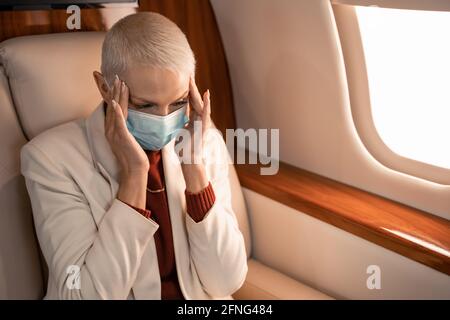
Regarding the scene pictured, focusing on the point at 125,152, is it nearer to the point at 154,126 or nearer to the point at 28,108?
A: the point at 154,126

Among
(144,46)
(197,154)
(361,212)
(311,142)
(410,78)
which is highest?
(144,46)

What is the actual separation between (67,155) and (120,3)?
582 mm

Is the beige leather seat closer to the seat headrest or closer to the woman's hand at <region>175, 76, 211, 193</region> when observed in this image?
the seat headrest

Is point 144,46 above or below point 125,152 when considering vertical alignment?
above

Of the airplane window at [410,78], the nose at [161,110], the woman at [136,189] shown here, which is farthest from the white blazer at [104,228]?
the airplane window at [410,78]

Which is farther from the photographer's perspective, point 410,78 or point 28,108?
point 410,78

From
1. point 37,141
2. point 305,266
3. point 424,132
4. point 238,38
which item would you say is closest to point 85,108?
point 37,141

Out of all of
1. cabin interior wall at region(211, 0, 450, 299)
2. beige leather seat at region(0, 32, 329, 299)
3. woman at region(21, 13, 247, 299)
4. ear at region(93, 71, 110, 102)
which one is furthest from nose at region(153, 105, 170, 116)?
cabin interior wall at region(211, 0, 450, 299)

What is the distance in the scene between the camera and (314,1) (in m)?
1.60

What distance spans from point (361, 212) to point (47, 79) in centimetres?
90

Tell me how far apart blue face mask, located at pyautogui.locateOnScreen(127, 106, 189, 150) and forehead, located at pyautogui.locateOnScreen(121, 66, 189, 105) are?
38mm

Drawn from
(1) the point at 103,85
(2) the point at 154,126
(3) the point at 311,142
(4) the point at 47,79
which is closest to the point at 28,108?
(4) the point at 47,79

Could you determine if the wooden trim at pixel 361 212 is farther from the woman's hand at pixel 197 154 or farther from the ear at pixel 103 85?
the ear at pixel 103 85

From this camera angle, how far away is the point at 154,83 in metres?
1.18
